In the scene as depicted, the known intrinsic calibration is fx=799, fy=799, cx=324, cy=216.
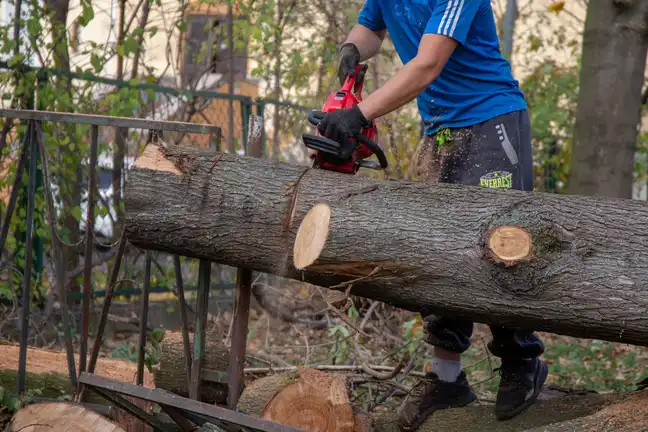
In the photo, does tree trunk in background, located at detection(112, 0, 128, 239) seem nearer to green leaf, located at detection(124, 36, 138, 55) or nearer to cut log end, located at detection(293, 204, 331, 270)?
green leaf, located at detection(124, 36, 138, 55)

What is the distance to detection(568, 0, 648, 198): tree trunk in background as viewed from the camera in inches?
236

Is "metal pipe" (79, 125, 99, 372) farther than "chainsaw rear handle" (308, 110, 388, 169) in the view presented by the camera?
Yes

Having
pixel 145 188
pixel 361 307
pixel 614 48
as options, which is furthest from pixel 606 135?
pixel 145 188

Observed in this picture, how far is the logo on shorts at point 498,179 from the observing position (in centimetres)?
336

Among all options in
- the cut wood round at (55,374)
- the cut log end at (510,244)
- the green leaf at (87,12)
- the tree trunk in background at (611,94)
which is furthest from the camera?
the tree trunk in background at (611,94)

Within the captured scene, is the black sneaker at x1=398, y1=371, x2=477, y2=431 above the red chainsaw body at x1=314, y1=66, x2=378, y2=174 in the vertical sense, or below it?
below

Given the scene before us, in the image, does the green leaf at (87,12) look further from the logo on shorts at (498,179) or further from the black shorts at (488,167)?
the logo on shorts at (498,179)

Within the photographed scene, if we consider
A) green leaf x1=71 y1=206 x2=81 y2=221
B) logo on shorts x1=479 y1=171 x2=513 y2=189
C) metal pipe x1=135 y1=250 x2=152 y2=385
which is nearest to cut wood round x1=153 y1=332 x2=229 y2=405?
metal pipe x1=135 y1=250 x2=152 y2=385

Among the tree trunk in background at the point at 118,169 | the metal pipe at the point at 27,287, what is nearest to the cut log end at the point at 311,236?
the metal pipe at the point at 27,287

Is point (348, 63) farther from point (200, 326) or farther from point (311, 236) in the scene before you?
point (200, 326)

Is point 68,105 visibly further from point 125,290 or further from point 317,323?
point 317,323

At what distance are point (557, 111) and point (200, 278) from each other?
26.4ft

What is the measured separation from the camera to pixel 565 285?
8.75ft

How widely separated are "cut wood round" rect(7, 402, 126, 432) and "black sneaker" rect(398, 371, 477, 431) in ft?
3.93
